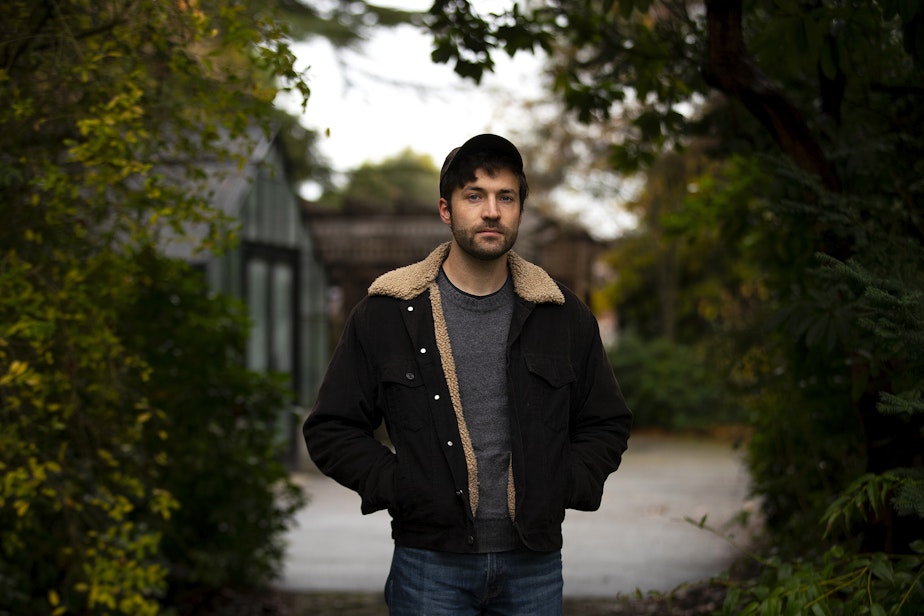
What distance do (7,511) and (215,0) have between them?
225 cm

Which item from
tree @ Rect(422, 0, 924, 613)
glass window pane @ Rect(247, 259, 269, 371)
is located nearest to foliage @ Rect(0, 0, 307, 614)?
tree @ Rect(422, 0, 924, 613)

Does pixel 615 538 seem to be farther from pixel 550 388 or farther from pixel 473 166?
pixel 473 166

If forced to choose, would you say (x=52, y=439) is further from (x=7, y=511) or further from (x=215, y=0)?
(x=215, y=0)

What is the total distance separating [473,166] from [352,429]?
2.44 feet

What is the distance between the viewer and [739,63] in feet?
15.9

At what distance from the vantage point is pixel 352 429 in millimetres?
3328

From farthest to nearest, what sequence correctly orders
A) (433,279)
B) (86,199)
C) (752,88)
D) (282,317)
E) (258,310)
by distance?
(282,317) → (258,310) → (86,199) → (752,88) → (433,279)

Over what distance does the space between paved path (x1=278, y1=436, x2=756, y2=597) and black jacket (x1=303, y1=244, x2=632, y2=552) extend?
266 centimetres

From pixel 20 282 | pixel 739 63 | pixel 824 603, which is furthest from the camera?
pixel 739 63

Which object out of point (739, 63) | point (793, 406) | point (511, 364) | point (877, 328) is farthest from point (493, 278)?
point (793, 406)

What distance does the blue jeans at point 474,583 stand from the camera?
324 centimetres

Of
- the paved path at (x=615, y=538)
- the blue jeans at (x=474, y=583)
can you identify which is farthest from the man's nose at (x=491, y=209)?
the paved path at (x=615, y=538)

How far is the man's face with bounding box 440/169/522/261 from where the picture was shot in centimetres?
330

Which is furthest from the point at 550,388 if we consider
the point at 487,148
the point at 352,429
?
the point at 487,148
